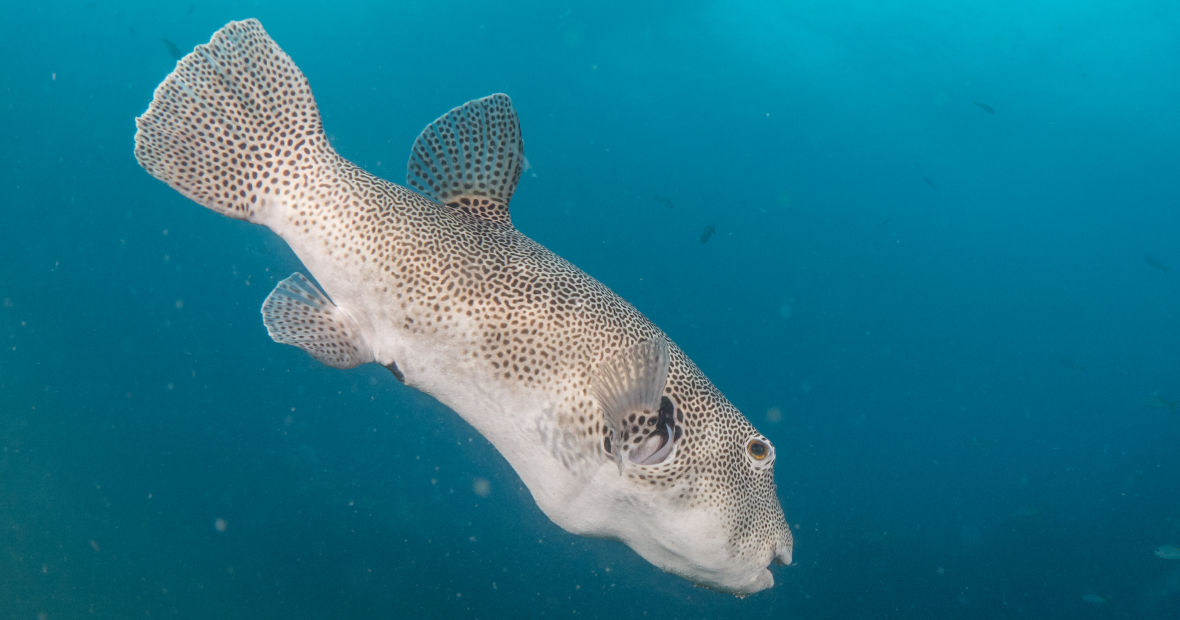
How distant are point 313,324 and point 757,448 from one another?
7.71 feet

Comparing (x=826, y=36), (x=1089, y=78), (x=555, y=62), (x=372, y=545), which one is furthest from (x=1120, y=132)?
(x=372, y=545)

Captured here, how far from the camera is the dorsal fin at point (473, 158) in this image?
3223 millimetres

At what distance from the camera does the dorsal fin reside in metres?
3.22

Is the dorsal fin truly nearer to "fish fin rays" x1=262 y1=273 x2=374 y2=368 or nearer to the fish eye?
"fish fin rays" x1=262 y1=273 x2=374 y2=368

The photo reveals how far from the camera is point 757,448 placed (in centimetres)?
324

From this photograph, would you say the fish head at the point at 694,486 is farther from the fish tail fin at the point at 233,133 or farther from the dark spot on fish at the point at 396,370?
the fish tail fin at the point at 233,133

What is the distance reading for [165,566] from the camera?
1123cm

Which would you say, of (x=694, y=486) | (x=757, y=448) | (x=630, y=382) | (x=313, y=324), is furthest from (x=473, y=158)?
(x=757, y=448)

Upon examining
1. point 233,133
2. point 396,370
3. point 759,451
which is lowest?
point 759,451

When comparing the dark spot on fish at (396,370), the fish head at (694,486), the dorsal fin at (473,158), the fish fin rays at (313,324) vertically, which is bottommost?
the fish head at (694,486)

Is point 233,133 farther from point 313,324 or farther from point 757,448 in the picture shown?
point 757,448

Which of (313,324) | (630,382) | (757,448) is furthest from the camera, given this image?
(757,448)

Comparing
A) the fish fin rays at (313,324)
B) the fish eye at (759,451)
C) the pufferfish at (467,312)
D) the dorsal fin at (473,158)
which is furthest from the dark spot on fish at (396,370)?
the fish eye at (759,451)

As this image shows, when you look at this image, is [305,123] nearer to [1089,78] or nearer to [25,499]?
[25,499]
